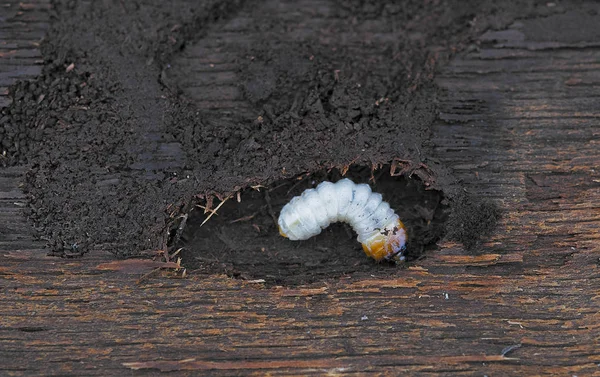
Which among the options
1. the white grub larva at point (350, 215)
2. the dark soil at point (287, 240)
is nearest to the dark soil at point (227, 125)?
the dark soil at point (287, 240)

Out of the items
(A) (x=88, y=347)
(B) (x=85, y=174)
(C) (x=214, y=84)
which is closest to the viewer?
(A) (x=88, y=347)

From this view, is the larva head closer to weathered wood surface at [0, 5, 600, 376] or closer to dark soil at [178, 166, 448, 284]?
dark soil at [178, 166, 448, 284]

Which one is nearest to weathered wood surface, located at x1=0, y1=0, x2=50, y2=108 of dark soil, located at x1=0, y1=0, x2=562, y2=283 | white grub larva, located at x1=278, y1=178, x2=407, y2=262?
dark soil, located at x1=0, y1=0, x2=562, y2=283

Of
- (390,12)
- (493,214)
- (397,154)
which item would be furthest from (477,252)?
(390,12)

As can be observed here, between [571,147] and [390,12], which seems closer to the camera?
[571,147]

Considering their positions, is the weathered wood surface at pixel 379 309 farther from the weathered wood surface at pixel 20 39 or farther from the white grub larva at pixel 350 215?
the weathered wood surface at pixel 20 39

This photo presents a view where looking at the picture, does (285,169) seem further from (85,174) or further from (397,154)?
(85,174)

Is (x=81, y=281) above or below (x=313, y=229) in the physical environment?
below
